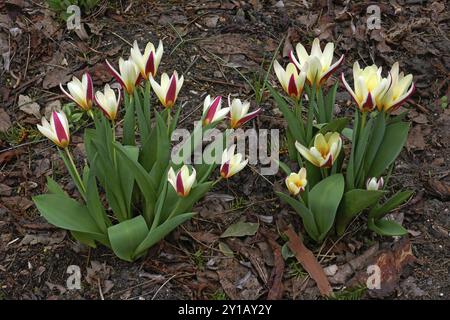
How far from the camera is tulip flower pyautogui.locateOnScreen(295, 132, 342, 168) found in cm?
233

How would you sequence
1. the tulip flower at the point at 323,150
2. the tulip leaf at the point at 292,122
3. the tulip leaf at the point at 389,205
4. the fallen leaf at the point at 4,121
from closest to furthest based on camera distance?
the tulip flower at the point at 323,150 → the tulip leaf at the point at 389,205 → the tulip leaf at the point at 292,122 → the fallen leaf at the point at 4,121

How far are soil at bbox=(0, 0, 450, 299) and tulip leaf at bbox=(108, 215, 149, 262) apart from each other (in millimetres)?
144

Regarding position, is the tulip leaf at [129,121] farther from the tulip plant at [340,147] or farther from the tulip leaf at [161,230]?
the tulip plant at [340,147]

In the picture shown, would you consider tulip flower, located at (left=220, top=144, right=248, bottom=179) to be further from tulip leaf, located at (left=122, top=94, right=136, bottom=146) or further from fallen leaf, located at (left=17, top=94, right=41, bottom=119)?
fallen leaf, located at (left=17, top=94, right=41, bottom=119)

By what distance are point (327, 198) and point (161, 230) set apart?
600 millimetres

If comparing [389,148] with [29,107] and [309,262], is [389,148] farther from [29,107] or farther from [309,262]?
[29,107]

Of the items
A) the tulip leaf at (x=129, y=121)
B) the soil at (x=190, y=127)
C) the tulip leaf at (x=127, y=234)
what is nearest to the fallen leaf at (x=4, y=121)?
the soil at (x=190, y=127)

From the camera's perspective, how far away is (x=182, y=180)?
2.22m

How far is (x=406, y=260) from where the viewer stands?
8.35 ft

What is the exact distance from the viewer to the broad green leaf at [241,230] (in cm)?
265

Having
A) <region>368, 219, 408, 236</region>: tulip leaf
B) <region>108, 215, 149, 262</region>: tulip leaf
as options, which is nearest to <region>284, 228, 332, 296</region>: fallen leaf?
<region>368, 219, 408, 236</region>: tulip leaf

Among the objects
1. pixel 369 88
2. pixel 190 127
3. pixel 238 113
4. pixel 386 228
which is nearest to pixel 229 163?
pixel 238 113

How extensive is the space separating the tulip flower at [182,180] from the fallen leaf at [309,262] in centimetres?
54
